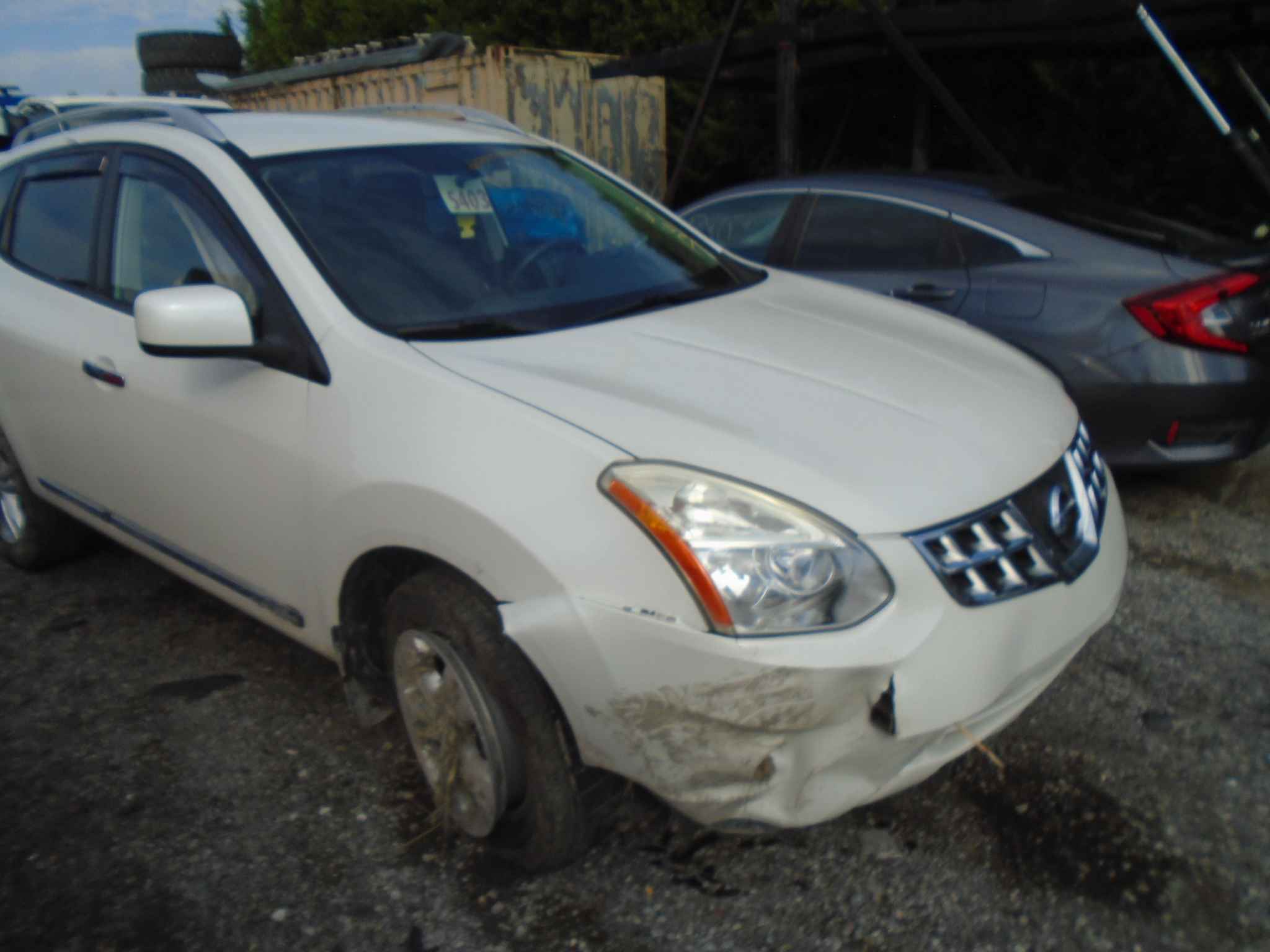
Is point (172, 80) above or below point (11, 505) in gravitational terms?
above

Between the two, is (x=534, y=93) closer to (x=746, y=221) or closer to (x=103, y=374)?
(x=746, y=221)

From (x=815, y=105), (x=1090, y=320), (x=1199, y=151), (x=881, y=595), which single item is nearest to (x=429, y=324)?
(x=881, y=595)

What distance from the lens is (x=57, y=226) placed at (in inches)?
145

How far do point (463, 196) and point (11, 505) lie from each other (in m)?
2.33

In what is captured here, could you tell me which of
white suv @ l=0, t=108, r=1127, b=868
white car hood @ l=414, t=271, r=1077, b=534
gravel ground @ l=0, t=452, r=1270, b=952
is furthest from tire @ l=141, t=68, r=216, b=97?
white car hood @ l=414, t=271, r=1077, b=534

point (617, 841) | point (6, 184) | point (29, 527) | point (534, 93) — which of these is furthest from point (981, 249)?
point (534, 93)

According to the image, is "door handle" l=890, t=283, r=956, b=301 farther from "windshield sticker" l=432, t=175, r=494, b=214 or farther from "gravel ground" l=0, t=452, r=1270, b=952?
"windshield sticker" l=432, t=175, r=494, b=214

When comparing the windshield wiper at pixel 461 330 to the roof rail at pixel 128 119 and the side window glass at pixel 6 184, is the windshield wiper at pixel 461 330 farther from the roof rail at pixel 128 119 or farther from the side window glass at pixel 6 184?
the side window glass at pixel 6 184

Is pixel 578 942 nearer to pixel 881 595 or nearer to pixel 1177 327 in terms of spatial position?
pixel 881 595

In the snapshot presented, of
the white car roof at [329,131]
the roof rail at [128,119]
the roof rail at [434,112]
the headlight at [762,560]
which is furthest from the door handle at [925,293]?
the headlight at [762,560]

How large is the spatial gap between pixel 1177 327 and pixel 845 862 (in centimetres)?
270

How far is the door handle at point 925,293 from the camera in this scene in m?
4.68

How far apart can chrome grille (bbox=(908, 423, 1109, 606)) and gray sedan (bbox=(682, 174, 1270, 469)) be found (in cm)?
195

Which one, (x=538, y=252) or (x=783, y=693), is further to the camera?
(x=538, y=252)
